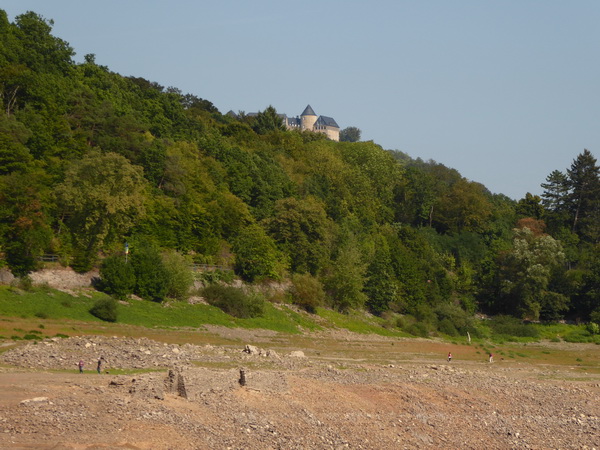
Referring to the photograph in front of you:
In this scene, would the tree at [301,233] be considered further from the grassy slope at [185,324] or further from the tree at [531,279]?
the tree at [531,279]

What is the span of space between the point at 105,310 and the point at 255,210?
37.7 metres

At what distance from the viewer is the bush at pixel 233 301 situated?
6631 cm

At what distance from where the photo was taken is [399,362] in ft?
178

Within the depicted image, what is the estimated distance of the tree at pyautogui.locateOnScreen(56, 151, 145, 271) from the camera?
62.6m

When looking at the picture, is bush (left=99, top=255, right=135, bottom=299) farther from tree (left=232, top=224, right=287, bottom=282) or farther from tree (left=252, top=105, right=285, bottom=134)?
tree (left=252, top=105, right=285, bottom=134)

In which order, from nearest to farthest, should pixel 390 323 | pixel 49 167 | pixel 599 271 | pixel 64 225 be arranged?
pixel 64 225
pixel 49 167
pixel 390 323
pixel 599 271

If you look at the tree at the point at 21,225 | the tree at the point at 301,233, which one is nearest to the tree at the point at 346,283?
the tree at the point at 301,233

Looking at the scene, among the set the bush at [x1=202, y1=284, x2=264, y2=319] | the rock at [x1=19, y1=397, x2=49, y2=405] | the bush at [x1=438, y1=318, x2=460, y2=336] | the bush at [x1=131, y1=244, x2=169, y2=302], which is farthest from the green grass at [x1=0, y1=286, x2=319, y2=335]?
the bush at [x1=438, y1=318, x2=460, y2=336]

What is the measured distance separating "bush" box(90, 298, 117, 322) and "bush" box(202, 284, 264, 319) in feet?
45.6

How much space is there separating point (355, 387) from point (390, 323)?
44221 millimetres

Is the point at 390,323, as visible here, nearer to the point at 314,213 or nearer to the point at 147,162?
the point at 314,213

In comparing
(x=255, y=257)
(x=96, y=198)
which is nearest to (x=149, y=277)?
(x=96, y=198)

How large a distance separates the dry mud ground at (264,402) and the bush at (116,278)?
12.9 metres

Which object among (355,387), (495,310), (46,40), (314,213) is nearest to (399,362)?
(355,387)
